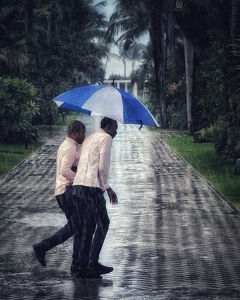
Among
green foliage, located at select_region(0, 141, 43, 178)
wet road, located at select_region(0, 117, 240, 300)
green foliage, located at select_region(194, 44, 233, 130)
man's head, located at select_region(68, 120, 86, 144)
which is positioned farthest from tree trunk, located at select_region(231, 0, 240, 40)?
man's head, located at select_region(68, 120, 86, 144)

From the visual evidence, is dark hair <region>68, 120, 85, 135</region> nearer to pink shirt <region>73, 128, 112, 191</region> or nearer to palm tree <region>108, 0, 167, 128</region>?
pink shirt <region>73, 128, 112, 191</region>

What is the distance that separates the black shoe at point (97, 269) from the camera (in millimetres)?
8906

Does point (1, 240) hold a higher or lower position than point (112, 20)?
lower

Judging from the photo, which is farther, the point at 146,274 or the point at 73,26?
Result: the point at 73,26

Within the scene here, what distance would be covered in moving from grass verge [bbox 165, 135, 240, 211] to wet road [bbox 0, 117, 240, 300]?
0.39m

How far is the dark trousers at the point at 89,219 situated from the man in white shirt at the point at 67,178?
0.42 feet

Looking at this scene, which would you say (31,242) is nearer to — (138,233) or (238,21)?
(138,233)

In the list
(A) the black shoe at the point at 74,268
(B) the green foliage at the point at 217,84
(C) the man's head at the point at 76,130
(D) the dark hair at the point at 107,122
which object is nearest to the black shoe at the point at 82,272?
(A) the black shoe at the point at 74,268

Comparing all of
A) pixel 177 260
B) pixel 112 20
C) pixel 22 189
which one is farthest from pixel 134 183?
pixel 112 20

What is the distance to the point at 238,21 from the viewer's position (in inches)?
982

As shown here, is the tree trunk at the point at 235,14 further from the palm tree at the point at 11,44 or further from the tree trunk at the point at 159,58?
the tree trunk at the point at 159,58

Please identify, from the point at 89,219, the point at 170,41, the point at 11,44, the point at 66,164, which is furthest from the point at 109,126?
the point at 170,41

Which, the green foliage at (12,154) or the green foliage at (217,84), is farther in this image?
the green foliage at (12,154)

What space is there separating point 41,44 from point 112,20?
24.9 meters
